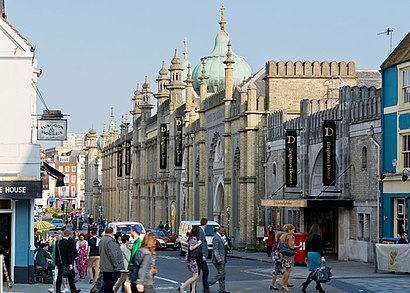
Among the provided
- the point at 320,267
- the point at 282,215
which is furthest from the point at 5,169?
the point at 282,215

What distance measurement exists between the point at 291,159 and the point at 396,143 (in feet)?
40.3

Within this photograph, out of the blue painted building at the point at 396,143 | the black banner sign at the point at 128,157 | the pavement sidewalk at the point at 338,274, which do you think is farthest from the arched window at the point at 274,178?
the black banner sign at the point at 128,157

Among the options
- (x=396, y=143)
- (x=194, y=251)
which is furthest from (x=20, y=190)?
(x=396, y=143)

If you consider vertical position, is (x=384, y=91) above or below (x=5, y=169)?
above

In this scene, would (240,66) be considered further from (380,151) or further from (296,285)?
(296,285)

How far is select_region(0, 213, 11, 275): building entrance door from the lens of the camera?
28.4m

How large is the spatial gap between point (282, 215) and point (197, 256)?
27.9 m

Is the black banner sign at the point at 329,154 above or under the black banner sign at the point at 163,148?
under

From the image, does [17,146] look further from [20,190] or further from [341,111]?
[341,111]

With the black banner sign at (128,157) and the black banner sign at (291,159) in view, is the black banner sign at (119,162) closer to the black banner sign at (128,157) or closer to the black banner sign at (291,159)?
the black banner sign at (128,157)

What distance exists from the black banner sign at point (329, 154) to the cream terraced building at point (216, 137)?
28.4 feet

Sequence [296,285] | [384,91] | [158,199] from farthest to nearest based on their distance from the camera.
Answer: [158,199] < [384,91] < [296,285]

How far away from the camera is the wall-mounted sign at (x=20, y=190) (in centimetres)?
2756

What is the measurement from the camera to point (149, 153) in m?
92.4
